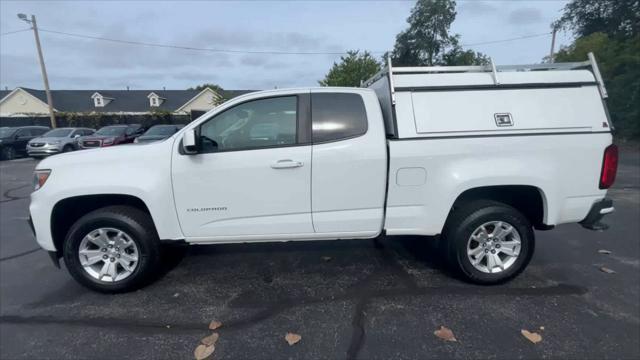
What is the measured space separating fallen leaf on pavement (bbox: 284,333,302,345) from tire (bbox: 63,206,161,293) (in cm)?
156

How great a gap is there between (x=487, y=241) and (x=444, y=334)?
1.16 meters

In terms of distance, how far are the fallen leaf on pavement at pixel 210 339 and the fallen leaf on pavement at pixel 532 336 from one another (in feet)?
7.85

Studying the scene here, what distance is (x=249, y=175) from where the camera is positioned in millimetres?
3246

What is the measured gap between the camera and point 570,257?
4176mm

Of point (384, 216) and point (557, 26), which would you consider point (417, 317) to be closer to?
point (384, 216)

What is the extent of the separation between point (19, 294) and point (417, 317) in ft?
12.6

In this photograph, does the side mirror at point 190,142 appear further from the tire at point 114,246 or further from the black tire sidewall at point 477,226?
the black tire sidewall at point 477,226

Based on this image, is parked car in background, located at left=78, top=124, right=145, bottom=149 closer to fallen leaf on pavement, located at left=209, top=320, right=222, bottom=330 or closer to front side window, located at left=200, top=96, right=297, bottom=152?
front side window, located at left=200, top=96, right=297, bottom=152

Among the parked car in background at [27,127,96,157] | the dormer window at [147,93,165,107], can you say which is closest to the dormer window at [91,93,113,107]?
the dormer window at [147,93,165,107]

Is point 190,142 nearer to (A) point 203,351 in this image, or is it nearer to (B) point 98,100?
(A) point 203,351

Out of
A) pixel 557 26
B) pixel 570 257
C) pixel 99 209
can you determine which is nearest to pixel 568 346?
pixel 570 257

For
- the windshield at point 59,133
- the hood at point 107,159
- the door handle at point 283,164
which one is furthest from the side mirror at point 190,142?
the windshield at point 59,133

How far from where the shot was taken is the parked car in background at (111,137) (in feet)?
52.5

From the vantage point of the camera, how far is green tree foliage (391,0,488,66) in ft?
103
